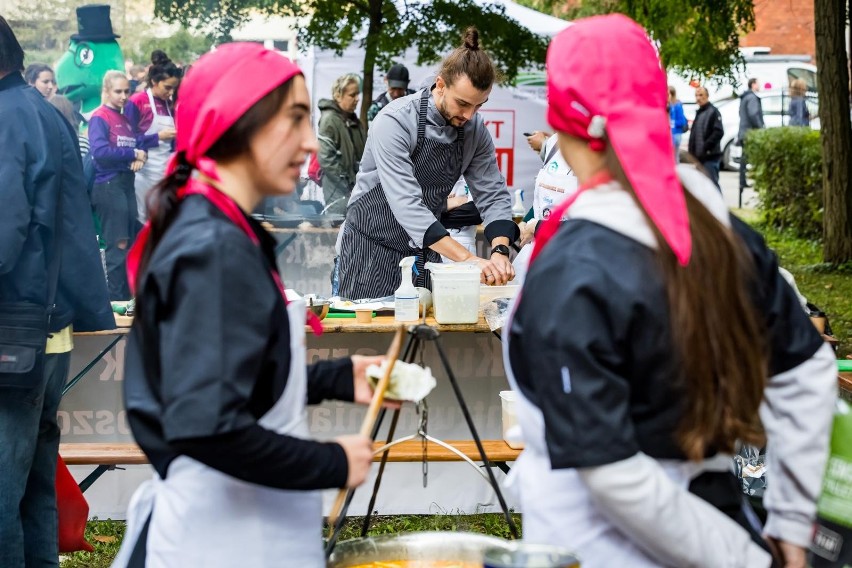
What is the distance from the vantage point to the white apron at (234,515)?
1797 mm

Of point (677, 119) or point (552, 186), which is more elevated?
point (677, 119)

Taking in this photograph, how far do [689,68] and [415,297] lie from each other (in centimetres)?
897

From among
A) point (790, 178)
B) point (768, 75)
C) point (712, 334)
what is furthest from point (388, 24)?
point (768, 75)

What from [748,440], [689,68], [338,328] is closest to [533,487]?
[748,440]

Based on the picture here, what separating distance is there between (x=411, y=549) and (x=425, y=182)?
8.96ft

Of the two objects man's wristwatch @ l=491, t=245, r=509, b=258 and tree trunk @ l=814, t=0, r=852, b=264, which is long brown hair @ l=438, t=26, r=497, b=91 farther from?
tree trunk @ l=814, t=0, r=852, b=264

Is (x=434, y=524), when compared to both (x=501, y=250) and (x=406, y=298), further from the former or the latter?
(x=501, y=250)

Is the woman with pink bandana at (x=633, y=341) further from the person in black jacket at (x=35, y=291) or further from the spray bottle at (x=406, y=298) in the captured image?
the spray bottle at (x=406, y=298)

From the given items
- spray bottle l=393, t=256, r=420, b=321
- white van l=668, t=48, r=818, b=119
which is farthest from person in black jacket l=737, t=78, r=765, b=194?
spray bottle l=393, t=256, r=420, b=321

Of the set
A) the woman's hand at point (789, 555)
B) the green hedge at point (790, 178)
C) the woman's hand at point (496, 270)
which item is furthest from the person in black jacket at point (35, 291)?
the green hedge at point (790, 178)

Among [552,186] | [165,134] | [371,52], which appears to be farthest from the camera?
[165,134]

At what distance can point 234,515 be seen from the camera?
Result: 1.80m

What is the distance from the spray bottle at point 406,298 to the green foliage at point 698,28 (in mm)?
7609

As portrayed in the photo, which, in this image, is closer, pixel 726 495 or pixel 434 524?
pixel 726 495
